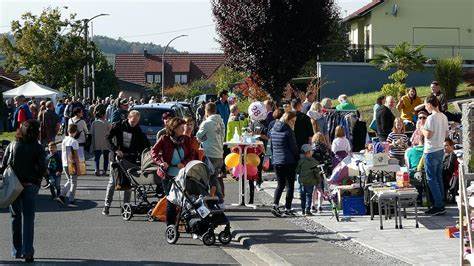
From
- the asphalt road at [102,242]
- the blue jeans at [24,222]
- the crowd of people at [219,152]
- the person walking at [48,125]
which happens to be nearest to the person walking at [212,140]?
the crowd of people at [219,152]

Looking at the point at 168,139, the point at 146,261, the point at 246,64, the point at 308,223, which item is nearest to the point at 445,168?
the point at 308,223

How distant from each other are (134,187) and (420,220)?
15.3 ft

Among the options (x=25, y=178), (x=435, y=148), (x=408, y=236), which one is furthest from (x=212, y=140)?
(x=25, y=178)

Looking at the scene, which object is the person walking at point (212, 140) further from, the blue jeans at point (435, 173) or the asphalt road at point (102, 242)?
the blue jeans at point (435, 173)

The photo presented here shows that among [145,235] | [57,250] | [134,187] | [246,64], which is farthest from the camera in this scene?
[246,64]

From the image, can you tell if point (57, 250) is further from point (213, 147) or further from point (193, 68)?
point (193, 68)

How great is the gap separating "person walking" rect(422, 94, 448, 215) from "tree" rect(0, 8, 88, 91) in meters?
43.1

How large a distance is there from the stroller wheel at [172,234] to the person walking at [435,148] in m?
4.26

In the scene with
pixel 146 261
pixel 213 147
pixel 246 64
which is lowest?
pixel 146 261

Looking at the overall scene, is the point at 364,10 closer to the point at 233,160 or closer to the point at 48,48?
the point at 48,48

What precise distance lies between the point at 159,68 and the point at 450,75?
84251 millimetres

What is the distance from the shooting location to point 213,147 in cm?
1647

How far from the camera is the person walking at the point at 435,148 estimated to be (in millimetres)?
15102

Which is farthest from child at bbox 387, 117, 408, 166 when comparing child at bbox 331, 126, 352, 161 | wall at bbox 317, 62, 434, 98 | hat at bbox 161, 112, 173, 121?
wall at bbox 317, 62, 434, 98
